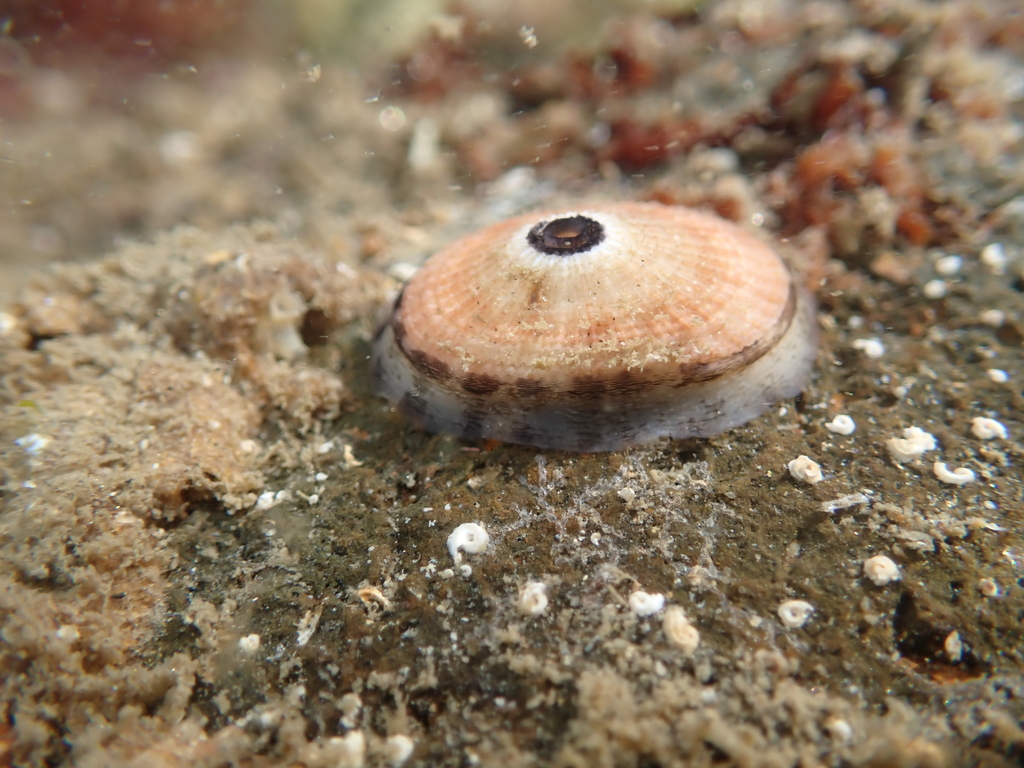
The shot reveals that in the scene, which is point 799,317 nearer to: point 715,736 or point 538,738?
point 715,736

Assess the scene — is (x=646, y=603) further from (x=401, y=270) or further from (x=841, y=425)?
(x=401, y=270)

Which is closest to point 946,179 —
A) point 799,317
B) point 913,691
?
point 799,317

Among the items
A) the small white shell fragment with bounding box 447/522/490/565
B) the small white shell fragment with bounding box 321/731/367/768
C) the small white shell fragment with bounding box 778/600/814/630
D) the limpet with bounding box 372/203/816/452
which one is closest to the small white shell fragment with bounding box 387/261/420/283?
the limpet with bounding box 372/203/816/452

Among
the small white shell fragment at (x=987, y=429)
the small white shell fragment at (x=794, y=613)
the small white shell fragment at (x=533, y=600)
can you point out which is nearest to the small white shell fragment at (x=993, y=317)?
the small white shell fragment at (x=987, y=429)

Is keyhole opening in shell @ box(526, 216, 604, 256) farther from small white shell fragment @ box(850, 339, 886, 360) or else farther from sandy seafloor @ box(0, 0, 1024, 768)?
small white shell fragment @ box(850, 339, 886, 360)

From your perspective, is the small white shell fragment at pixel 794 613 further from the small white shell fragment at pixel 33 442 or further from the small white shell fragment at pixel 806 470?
the small white shell fragment at pixel 33 442
